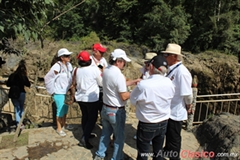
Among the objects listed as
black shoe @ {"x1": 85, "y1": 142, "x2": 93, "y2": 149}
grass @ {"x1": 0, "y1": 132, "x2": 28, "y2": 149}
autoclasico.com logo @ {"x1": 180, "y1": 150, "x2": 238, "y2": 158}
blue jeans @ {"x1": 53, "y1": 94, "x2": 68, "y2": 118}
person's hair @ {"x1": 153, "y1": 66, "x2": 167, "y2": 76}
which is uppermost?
person's hair @ {"x1": 153, "y1": 66, "x2": 167, "y2": 76}

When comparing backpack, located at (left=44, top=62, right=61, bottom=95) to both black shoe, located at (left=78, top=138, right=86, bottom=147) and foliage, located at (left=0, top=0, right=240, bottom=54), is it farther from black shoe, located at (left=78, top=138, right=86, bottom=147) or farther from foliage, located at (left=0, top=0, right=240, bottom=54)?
foliage, located at (left=0, top=0, right=240, bottom=54)

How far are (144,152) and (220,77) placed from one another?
11.2 metres

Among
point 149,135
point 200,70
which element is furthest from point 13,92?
point 200,70

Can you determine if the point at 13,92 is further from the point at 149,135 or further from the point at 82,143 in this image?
the point at 149,135

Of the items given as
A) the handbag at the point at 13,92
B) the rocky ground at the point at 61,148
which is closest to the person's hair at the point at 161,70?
the rocky ground at the point at 61,148

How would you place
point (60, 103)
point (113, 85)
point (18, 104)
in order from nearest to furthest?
point (113, 85)
point (60, 103)
point (18, 104)

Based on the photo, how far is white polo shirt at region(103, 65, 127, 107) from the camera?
8.84 ft

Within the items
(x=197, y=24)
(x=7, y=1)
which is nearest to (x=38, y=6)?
(x=7, y=1)

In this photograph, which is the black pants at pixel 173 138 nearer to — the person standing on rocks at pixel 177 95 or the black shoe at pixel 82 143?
the person standing on rocks at pixel 177 95

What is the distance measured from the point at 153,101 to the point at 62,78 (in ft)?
6.04

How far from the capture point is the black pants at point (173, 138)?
298 centimetres

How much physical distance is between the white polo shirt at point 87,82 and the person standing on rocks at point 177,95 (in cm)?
109

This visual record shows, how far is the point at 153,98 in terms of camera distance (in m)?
2.45

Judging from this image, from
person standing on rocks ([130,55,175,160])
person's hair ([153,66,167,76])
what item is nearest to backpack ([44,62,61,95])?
person standing on rocks ([130,55,175,160])
